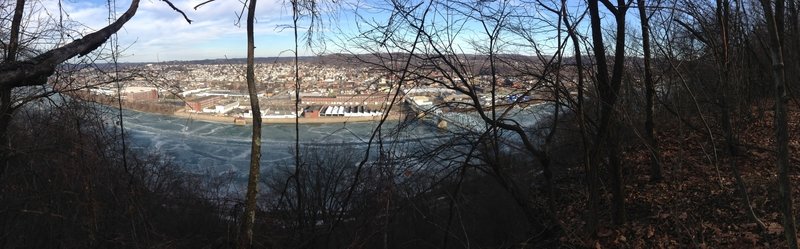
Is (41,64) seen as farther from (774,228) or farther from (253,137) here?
(774,228)

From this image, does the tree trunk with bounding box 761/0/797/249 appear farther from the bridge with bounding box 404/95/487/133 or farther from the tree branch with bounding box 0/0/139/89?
the bridge with bounding box 404/95/487/133

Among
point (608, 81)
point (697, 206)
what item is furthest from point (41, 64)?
point (697, 206)

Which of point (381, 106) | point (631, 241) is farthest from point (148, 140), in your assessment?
point (631, 241)

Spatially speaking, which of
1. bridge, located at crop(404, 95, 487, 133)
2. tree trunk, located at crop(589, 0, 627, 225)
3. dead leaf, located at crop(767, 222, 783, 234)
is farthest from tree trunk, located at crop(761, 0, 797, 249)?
bridge, located at crop(404, 95, 487, 133)

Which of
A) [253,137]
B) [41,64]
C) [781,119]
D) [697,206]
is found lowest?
[697,206]

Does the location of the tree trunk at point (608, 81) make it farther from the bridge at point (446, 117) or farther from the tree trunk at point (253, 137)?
the tree trunk at point (253, 137)

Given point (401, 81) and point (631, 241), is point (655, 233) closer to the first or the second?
point (631, 241)

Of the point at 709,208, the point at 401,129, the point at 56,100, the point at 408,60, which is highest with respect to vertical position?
the point at 408,60

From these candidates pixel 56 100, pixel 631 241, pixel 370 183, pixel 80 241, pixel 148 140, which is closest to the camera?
pixel 631 241

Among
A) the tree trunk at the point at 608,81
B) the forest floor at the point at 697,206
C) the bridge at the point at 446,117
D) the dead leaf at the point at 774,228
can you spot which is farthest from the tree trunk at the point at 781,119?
the bridge at the point at 446,117
